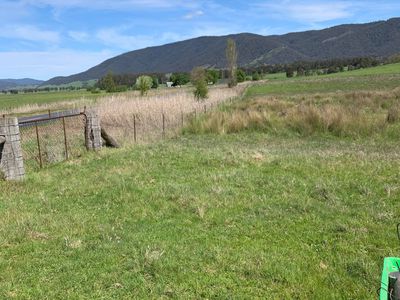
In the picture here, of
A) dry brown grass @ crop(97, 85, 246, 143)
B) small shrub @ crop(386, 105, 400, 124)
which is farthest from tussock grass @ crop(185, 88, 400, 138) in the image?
dry brown grass @ crop(97, 85, 246, 143)

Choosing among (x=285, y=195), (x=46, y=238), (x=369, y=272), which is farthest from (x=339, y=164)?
(x=46, y=238)

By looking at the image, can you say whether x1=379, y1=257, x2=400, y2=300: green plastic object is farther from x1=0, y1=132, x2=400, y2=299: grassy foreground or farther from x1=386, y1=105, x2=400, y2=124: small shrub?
x1=386, y1=105, x2=400, y2=124: small shrub

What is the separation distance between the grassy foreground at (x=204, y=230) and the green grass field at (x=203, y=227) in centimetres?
2

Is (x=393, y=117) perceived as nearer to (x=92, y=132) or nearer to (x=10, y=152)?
(x=92, y=132)

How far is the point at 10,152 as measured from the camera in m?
8.88

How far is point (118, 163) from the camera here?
402 inches

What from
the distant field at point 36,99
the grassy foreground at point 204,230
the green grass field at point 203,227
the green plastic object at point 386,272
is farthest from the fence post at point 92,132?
the distant field at point 36,99

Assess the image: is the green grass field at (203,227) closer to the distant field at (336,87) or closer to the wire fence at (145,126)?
the wire fence at (145,126)

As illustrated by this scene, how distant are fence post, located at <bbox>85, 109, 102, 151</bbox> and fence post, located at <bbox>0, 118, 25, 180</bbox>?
3.75m

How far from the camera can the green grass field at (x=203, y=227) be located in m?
4.09

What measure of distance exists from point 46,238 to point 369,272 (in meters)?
3.79

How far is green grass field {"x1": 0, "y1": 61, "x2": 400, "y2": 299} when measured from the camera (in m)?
4.09

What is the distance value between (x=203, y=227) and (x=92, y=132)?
8.08m

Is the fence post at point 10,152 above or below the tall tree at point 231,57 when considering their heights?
below
